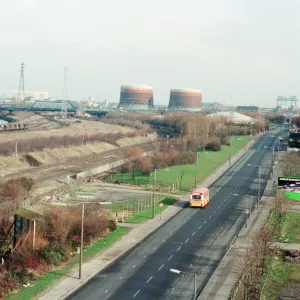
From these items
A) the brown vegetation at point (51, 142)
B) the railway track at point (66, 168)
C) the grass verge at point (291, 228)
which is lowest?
the railway track at point (66, 168)

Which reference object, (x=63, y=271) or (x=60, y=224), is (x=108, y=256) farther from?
(x=63, y=271)

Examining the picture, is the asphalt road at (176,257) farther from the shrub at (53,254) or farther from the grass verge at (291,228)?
the grass verge at (291,228)

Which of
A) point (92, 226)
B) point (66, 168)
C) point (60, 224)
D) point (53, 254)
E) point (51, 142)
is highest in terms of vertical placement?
point (51, 142)

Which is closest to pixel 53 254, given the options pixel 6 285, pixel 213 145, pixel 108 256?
pixel 108 256

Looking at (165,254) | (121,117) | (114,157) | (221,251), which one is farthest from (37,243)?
(121,117)

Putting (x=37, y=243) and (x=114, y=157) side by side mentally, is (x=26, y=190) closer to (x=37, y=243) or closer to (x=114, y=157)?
(x=37, y=243)

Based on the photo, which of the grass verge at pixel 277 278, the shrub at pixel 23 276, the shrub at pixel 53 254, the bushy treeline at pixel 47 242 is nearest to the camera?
the grass verge at pixel 277 278

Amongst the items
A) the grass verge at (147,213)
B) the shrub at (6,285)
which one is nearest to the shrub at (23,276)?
the shrub at (6,285)

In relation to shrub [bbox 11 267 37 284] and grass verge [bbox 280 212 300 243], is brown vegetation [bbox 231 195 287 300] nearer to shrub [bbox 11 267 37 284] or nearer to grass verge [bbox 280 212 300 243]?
grass verge [bbox 280 212 300 243]
